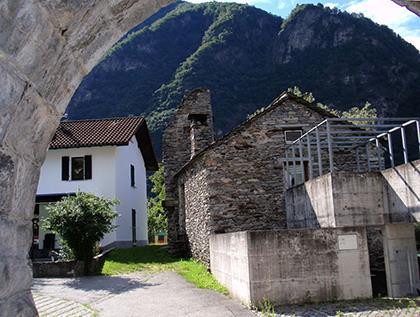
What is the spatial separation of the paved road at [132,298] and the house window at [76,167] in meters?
10.1

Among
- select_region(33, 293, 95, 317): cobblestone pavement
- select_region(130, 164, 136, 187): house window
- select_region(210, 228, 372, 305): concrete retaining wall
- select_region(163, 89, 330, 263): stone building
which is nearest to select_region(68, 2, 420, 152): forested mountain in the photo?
select_region(130, 164, 136, 187): house window

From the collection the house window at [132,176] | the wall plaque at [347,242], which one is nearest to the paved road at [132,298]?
the wall plaque at [347,242]

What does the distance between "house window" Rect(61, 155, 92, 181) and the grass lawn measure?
466cm

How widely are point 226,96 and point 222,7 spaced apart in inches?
1610

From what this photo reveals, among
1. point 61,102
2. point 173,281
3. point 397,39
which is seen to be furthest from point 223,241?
point 397,39

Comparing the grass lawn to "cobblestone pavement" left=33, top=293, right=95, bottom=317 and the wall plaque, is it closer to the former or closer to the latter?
the wall plaque

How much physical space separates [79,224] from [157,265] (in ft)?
14.6

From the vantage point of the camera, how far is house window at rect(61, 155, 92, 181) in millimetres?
23594

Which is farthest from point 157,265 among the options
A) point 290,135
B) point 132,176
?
point 132,176

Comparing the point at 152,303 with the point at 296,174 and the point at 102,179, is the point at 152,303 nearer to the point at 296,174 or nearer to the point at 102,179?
the point at 296,174

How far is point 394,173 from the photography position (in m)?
10.6

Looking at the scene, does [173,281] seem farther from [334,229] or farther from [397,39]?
[397,39]

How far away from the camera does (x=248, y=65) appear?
80.2 m

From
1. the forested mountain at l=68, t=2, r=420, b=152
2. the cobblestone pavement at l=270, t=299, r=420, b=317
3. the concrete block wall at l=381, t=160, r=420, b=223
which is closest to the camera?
the cobblestone pavement at l=270, t=299, r=420, b=317
